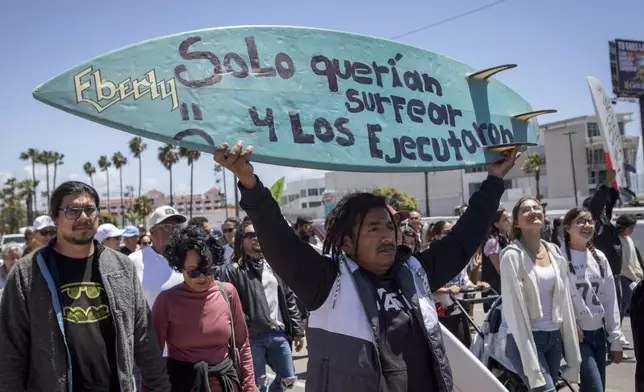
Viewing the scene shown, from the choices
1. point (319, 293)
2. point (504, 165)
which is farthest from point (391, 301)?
point (504, 165)

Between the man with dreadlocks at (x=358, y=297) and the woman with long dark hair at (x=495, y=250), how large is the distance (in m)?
4.97

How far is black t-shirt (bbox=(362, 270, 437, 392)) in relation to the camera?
2301mm

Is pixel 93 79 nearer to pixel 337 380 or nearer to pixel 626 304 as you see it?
pixel 337 380

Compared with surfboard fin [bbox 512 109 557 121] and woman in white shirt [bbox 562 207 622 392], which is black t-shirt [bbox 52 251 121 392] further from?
woman in white shirt [bbox 562 207 622 392]

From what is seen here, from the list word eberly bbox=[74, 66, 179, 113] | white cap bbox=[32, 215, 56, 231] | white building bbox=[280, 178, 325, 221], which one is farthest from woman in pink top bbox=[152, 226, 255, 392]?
white building bbox=[280, 178, 325, 221]

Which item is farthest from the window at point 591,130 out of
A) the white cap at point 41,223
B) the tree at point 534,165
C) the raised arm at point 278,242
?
the raised arm at point 278,242

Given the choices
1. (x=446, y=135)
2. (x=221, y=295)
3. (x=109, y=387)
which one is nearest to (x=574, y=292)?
(x=446, y=135)

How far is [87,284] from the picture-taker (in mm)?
3062

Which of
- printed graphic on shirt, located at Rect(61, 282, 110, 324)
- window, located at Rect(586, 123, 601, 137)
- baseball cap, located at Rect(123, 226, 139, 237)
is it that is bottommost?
printed graphic on shirt, located at Rect(61, 282, 110, 324)

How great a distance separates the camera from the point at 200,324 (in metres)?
3.72

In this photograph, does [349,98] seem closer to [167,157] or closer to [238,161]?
[238,161]

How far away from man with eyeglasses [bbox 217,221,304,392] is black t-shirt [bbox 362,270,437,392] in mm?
2655

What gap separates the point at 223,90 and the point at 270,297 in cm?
286

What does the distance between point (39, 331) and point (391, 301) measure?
5.59 ft
